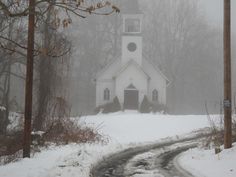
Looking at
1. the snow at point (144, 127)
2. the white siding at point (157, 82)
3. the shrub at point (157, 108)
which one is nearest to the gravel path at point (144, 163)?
the snow at point (144, 127)

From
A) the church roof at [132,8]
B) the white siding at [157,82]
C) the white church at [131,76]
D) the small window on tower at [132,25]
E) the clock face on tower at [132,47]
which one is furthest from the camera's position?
the church roof at [132,8]

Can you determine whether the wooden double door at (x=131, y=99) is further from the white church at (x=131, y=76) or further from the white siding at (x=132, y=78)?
the white siding at (x=132, y=78)

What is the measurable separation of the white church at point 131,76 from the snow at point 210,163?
2768 cm

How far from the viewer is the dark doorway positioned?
44.3m

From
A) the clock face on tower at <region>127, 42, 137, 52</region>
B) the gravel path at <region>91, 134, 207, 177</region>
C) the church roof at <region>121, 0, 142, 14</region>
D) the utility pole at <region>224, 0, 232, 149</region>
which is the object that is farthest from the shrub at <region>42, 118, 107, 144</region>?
the church roof at <region>121, 0, 142, 14</region>

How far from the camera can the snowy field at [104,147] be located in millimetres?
11719

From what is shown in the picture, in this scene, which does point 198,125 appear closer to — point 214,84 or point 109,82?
point 109,82

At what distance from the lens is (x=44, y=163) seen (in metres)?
12.6

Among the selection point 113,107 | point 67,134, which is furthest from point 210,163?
point 113,107

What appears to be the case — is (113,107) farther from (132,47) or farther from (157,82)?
(132,47)

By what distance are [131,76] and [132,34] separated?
491 cm

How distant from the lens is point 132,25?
4638cm

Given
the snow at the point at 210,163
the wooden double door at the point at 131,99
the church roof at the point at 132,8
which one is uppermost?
the church roof at the point at 132,8

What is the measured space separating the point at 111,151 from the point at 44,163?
19.7ft
